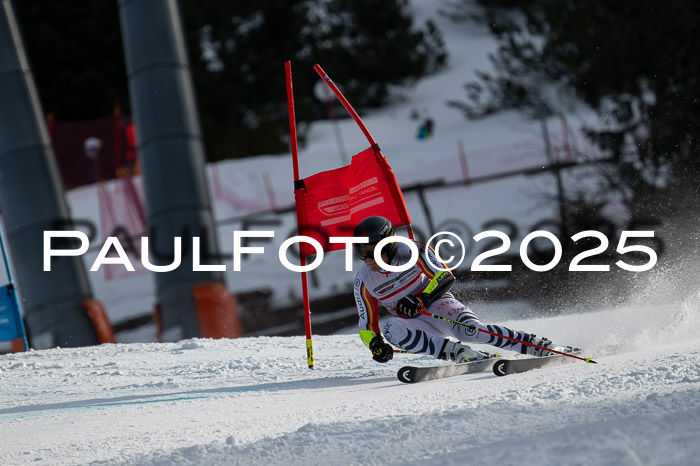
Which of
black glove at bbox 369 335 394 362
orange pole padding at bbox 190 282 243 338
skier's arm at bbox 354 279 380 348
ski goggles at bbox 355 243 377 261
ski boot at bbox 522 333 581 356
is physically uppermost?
ski goggles at bbox 355 243 377 261

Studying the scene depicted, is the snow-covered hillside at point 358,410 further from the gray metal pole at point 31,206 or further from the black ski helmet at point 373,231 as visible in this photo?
the gray metal pole at point 31,206

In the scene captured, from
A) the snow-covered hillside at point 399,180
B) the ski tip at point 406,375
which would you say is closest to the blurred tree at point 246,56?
the snow-covered hillside at point 399,180

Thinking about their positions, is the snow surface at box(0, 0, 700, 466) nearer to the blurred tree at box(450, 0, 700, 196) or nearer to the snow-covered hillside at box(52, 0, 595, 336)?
the blurred tree at box(450, 0, 700, 196)

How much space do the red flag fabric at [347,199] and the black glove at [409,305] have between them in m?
1.05

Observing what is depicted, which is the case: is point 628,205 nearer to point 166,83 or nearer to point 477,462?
point 166,83

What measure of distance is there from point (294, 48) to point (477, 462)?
34.3 metres

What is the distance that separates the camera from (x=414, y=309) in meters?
5.93

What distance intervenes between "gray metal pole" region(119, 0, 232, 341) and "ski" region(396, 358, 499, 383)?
618 centimetres

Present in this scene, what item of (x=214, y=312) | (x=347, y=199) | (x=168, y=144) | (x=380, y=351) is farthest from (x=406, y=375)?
(x=168, y=144)

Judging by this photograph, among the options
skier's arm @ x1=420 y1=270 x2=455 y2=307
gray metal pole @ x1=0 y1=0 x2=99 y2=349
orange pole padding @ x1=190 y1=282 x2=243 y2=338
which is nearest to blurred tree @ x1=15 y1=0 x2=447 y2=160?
gray metal pole @ x1=0 y1=0 x2=99 y2=349

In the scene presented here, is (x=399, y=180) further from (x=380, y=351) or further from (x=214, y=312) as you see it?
(x=380, y=351)

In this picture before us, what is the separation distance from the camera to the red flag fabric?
273 inches

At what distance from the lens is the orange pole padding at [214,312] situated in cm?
1135

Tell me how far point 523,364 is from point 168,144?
22.6 ft
